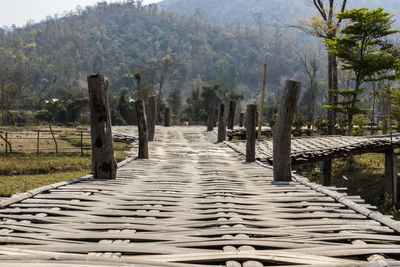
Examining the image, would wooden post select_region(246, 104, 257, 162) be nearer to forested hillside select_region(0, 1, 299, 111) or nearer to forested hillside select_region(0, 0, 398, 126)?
forested hillside select_region(0, 0, 398, 126)

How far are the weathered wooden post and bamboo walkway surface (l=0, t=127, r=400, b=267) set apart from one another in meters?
0.58

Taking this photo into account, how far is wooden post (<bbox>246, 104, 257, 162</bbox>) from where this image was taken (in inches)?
278

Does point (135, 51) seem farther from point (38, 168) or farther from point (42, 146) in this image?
point (38, 168)

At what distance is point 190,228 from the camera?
101 inches

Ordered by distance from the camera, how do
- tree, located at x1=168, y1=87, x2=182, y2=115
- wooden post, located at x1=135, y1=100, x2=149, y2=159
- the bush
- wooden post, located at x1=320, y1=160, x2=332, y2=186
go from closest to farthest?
wooden post, located at x1=135, y1=100, x2=149, y2=159
wooden post, located at x1=320, y1=160, x2=332, y2=186
the bush
tree, located at x1=168, y1=87, x2=182, y2=115

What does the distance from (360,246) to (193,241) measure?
99 cm

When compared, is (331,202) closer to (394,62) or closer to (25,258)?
(25,258)

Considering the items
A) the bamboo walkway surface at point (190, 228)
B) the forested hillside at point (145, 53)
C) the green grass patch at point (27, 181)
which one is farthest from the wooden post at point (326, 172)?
the forested hillside at point (145, 53)

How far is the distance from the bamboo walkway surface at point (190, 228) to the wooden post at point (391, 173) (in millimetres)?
8760

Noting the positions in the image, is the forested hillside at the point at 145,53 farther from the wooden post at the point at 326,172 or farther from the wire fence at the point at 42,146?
the wooden post at the point at 326,172

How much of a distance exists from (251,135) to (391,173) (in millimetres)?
7029

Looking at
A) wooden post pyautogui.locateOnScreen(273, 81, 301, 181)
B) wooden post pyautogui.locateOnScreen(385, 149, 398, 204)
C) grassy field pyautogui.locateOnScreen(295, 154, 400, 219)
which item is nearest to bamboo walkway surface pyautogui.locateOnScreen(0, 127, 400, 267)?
wooden post pyautogui.locateOnScreen(273, 81, 301, 181)

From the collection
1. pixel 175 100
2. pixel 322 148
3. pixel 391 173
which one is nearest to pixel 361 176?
pixel 391 173

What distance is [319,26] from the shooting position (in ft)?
57.0
